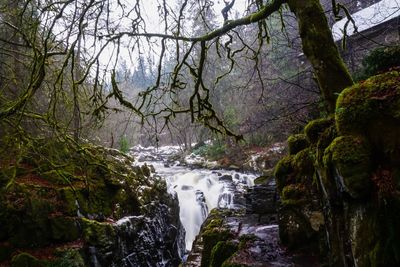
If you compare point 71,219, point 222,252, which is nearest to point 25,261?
point 71,219

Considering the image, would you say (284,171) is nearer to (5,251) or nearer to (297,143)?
(297,143)

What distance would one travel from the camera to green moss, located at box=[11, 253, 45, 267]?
616 cm

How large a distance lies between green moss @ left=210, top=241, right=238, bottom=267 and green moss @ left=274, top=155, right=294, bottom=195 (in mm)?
1194

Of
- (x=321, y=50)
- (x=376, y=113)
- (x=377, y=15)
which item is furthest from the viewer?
(x=377, y=15)

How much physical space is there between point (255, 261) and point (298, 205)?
3.24ft

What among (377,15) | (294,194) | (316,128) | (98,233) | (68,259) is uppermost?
(377,15)

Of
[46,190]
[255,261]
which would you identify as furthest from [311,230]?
A: [46,190]

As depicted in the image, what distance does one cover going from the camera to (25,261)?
20.3 ft

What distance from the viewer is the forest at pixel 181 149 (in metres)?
2.72

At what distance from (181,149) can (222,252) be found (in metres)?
1.94

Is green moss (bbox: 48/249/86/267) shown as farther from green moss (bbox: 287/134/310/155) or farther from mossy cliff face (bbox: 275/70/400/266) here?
mossy cliff face (bbox: 275/70/400/266)

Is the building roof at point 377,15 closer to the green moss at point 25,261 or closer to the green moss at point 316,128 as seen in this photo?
the green moss at point 316,128

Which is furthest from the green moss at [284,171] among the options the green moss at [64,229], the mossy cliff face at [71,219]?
the green moss at [64,229]

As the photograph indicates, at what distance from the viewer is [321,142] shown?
11.2 ft
